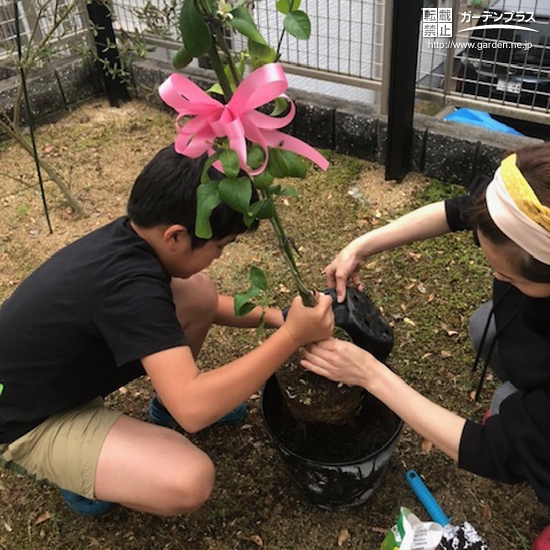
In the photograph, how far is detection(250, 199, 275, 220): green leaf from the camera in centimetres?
109

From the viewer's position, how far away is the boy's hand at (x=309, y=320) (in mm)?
1397

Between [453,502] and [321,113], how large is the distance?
215cm

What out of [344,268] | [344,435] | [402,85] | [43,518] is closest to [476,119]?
[402,85]

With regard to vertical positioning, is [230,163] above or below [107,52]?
above

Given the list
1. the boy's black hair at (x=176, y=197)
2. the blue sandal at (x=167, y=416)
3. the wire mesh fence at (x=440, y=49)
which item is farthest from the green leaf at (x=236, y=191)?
the wire mesh fence at (x=440, y=49)

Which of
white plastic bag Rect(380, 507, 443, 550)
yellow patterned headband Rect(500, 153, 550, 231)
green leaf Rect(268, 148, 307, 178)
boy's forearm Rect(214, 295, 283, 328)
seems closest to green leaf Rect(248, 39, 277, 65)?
green leaf Rect(268, 148, 307, 178)

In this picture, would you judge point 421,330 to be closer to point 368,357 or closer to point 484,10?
point 368,357

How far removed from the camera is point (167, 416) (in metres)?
1.99

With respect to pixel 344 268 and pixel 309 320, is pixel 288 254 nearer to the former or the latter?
pixel 309 320

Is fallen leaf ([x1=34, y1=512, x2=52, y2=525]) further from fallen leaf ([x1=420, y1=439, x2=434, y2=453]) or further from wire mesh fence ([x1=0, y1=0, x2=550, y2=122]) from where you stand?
wire mesh fence ([x1=0, y1=0, x2=550, y2=122])

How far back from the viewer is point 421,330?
7.60 feet

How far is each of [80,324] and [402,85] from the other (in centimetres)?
196

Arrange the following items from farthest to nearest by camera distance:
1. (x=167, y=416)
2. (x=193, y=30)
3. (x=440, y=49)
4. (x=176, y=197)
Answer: (x=440, y=49), (x=167, y=416), (x=176, y=197), (x=193, y=30)

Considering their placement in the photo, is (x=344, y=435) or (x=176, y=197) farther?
(x=344, y=435)
